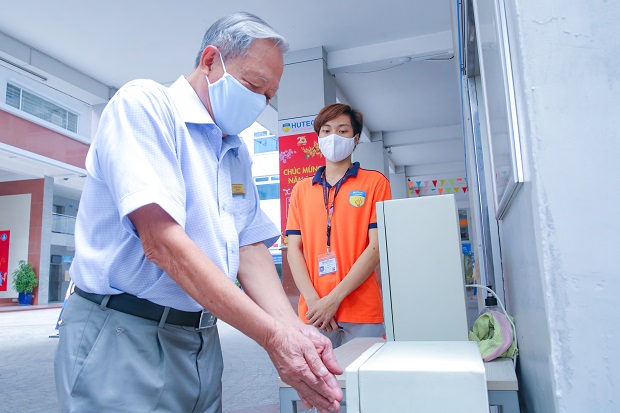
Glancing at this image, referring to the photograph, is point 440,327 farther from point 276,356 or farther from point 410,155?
point 410,155

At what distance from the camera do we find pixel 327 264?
1.99m

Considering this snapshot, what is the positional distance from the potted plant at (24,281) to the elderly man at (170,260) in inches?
546

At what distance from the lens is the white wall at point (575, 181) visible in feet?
1.98

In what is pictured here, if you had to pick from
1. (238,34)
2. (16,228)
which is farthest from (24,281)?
(238,34)

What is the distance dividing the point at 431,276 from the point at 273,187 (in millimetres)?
15423

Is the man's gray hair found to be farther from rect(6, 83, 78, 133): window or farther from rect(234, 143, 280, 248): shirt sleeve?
rect(6, 83, 78, 133): window

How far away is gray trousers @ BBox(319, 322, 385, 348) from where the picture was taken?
1.88 meters

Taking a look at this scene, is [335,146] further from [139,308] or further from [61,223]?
[61,223]

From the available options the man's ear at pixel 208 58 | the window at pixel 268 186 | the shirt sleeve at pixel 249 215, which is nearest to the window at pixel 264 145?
the window at pixel 268 186

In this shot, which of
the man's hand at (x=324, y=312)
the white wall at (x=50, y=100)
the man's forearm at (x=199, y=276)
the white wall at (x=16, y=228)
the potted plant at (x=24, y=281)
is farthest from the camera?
the white wall at (x=16, y=228)

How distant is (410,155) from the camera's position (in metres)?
10.2

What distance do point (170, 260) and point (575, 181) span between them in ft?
2.13

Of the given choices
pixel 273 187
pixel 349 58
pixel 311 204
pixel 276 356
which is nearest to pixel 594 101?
pixel 276 356

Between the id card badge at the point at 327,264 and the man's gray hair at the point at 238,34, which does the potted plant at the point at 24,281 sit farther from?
the man's gray hair at the point at 238,34
